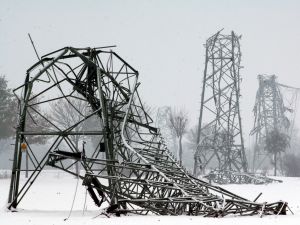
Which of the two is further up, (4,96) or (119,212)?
(4,96)

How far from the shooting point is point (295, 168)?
5522 centimetres

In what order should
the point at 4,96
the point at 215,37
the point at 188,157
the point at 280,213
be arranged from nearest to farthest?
the point at 280,213, the point at 215,37, the point at 4,96, the point at 188,157

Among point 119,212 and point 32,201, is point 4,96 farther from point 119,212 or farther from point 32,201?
point 119,212

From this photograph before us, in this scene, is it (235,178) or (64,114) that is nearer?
(235,178)

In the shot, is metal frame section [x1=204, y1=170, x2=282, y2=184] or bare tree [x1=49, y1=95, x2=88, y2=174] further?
bare tree [x1=49, y1=95, x2=88, y2=174]

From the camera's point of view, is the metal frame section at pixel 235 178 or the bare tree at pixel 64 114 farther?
the bare tree at pixel 64 114

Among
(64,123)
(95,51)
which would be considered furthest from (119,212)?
(64,123)

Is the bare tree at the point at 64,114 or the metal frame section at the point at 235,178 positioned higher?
the bare tree at the point at 64,114

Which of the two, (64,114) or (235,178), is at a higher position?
(64,114)

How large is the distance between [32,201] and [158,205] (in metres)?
9.67

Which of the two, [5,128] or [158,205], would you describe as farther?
[5,128]

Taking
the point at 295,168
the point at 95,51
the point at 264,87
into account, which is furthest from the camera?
the point at 264,87

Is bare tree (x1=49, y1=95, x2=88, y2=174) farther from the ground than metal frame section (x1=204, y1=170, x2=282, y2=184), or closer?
farther from the ground

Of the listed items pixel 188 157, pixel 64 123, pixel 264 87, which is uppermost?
pixel 264 87
